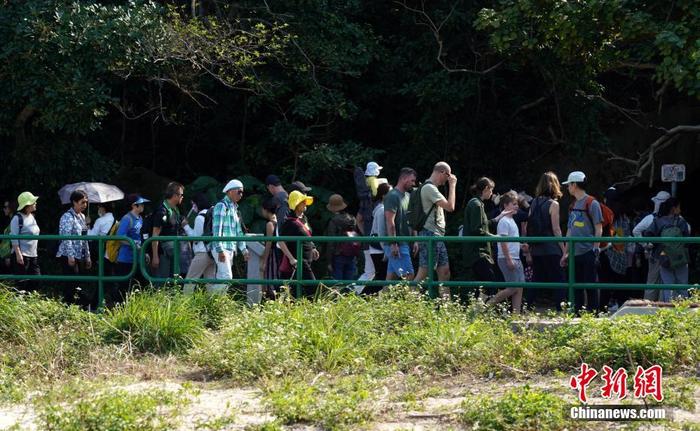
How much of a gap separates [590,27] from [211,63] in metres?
5.49

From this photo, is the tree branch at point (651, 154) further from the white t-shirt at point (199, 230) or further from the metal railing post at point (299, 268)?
the metal railing post at point (299, 268)

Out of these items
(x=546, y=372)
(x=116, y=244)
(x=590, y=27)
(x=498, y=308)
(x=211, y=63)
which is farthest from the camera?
(x=211, y=63)

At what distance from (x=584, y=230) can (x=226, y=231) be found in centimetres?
385

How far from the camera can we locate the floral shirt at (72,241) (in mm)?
13469

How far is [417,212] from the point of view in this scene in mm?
11695

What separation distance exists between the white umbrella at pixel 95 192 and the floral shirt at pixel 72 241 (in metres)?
2.38

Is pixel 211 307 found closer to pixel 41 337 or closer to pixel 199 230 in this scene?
pixel 41 337

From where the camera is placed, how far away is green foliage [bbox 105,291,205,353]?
33.0 feet

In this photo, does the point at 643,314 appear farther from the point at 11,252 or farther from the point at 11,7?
the point at 11,7

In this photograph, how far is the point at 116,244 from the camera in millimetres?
13039

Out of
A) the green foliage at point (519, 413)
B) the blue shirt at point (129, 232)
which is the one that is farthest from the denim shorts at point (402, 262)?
the green foliage at point (519, 413)

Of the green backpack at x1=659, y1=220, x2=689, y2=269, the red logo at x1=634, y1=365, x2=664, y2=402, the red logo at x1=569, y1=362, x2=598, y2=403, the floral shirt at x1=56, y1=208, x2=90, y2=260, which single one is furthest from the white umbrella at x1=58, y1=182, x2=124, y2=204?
the red logo at x1=634, y1=365, x2=664, y2=402

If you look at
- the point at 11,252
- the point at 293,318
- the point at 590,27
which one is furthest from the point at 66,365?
the point at 590,27

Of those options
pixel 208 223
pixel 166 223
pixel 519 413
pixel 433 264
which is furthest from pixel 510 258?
pixel 519 413
